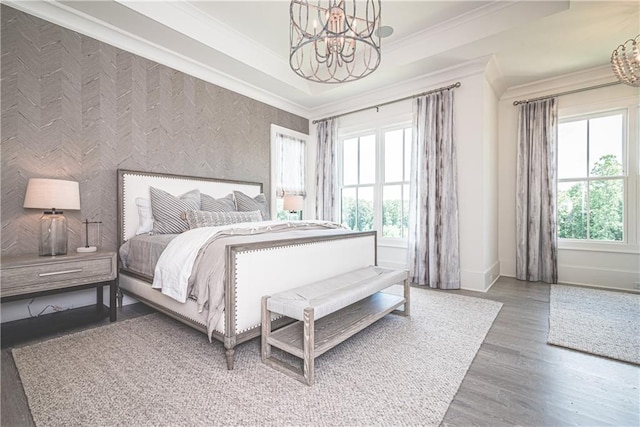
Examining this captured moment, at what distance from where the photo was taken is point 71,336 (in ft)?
7.68

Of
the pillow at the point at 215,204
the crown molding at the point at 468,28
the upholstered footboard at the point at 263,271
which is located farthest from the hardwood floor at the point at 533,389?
the crown molding at the point at 468,28

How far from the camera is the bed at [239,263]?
1858 millimetres

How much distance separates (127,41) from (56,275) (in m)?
2.51

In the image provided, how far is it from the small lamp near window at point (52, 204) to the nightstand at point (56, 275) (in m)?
0.13

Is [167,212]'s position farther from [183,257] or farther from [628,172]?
[628,172]

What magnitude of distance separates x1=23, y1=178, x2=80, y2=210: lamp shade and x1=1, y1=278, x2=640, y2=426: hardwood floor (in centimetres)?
111

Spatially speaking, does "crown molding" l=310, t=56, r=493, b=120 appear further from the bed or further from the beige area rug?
the beige area rug

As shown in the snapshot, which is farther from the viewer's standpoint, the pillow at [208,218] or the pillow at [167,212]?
the pillow at [167,212]

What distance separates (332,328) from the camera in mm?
2039

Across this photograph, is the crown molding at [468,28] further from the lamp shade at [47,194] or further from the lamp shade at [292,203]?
the lamp shade at [47,194]

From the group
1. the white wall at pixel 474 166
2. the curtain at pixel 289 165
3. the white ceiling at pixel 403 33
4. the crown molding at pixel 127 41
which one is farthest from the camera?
the curtain at pixel 289 165

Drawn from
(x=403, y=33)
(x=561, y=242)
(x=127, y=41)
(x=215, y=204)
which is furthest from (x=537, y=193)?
(x=127, y=41)

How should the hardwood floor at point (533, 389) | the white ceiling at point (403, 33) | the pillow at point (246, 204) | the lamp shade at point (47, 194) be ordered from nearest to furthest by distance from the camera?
the hardwood floor at point (533, 389) → the lamp shade at point (47, 194) → the white ceiling at point (403, 33) → the pillow at point (246, 204)

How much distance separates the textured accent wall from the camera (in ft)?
8.33
